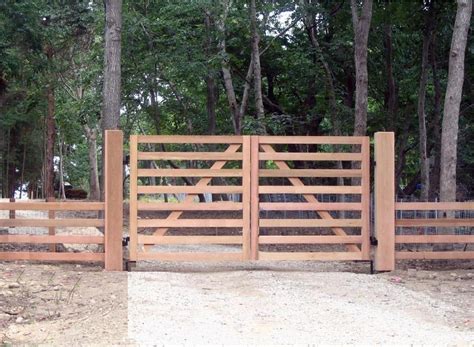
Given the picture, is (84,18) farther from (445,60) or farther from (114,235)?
(445,60)

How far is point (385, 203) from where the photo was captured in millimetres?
9000

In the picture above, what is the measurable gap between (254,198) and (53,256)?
3.07 m

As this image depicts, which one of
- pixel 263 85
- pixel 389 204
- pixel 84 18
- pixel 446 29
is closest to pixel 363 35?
pixel 389 204

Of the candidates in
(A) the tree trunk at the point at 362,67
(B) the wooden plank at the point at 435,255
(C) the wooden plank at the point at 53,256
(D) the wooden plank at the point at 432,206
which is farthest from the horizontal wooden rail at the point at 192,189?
(A) the tree trunk at the point at 362,67

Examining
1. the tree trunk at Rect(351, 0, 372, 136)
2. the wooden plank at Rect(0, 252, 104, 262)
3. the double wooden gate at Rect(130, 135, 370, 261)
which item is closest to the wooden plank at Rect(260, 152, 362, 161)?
the double wooden gate at Rect(130, 135, 370, 261)

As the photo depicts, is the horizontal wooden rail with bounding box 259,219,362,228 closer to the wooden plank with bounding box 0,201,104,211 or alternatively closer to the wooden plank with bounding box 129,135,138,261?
the wooden plank with bounding box 129,135,138,261

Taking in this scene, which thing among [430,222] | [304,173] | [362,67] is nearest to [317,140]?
[304,173]

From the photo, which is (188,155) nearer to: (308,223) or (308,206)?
(308,206)

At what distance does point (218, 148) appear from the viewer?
20953 millimetres

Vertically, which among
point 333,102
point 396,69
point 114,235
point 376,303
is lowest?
point 376,303

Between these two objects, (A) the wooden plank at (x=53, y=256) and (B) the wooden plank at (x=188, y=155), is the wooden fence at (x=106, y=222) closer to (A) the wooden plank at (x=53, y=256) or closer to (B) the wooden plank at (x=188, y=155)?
(A) the wooden plank at (x=53, y=256)

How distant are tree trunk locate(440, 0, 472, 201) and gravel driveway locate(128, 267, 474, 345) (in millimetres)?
2928

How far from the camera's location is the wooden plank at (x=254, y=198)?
8.91 meters

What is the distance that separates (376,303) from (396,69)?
16386 millimetres
